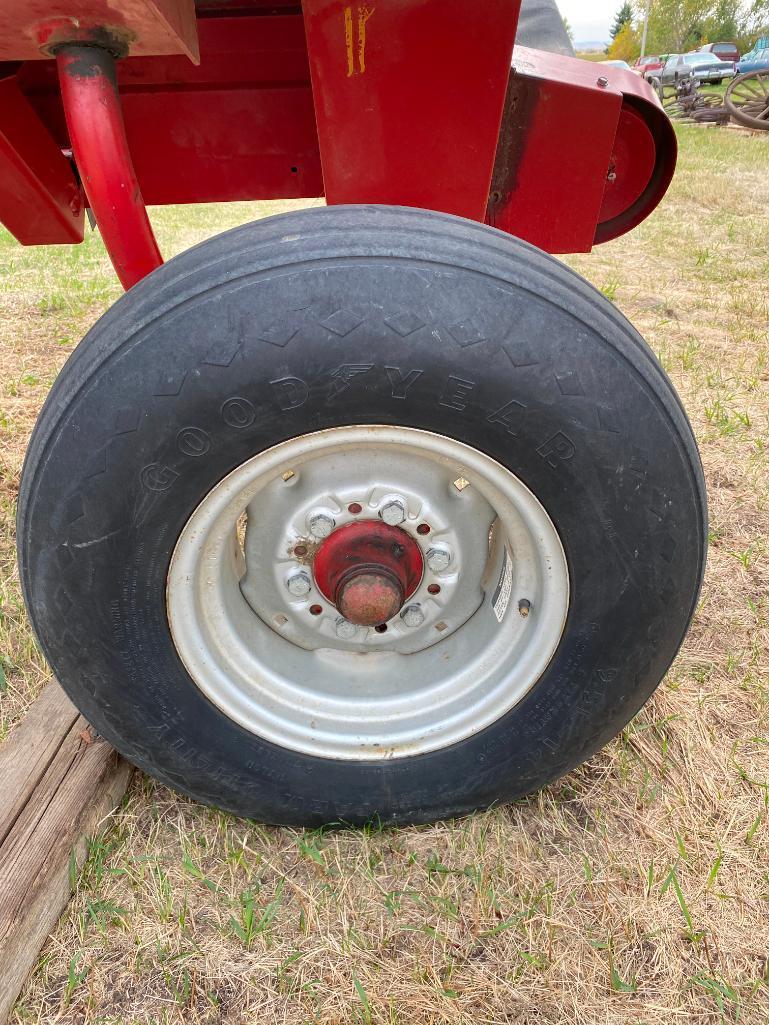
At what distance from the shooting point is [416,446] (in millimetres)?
1252

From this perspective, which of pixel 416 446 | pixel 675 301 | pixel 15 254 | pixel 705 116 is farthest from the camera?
pixel 705 116

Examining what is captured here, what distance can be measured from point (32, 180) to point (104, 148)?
0.52 meters

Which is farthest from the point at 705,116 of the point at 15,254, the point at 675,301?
the point at 15,254

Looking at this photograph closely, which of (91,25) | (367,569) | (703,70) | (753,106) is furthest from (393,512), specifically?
(703,70)

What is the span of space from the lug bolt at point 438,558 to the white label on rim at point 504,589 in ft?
0.38

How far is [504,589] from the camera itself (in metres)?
1.50

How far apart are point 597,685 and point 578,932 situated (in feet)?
1.49

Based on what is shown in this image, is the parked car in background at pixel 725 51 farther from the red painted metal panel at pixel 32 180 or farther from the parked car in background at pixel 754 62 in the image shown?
the red painted metal panel at pixel 32 180

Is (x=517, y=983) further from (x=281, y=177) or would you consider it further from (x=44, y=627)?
(x=281, y=177)

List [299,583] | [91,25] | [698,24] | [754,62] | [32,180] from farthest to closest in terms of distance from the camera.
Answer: [698,24] → [754,62] → [32,180] → [299,583] → [91,25]

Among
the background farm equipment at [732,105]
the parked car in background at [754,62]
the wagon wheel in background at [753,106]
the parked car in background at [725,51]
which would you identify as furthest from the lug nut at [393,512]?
the parked car in background at [725,51]

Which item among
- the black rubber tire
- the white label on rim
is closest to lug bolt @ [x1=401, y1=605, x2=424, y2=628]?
the white label on rim

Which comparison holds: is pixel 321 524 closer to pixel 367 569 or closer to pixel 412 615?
pixel 367 569

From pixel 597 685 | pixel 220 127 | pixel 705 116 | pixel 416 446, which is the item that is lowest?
pixel 705 116
